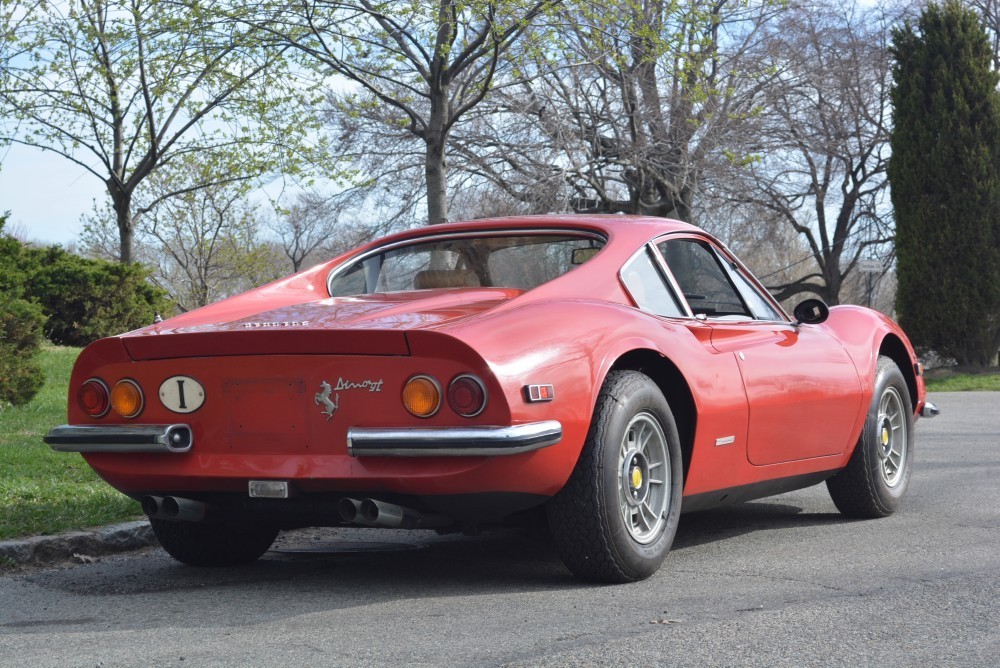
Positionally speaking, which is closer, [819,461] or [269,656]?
[269,656]

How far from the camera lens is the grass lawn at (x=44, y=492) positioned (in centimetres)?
552

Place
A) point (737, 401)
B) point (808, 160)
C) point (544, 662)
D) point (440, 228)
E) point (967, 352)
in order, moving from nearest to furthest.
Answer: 1. point (544, 662)
2. point (737, 401)
3. point (440, 228)
4. point (967, 352)
5. point (808, 160)

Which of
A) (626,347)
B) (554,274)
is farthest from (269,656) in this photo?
(554,274)

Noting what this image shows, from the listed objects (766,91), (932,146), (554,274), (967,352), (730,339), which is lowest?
(967,352)

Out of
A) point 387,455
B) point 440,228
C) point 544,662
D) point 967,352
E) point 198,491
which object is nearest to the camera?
point 544,662

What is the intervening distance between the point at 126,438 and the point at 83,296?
16.6m

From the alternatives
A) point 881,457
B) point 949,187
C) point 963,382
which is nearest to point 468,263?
point 881,457

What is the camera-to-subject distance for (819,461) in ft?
18.2

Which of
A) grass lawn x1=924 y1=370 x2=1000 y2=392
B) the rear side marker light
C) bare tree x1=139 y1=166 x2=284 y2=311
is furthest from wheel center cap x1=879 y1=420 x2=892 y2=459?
bare tree x1=139 y1=166 x2=284 y2=311

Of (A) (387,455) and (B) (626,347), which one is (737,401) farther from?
(A) (387,455)

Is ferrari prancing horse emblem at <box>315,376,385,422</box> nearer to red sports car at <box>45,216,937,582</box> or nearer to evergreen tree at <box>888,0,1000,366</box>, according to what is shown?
red sports car at <box>45,216,937,582</box>

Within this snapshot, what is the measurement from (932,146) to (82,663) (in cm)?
2150

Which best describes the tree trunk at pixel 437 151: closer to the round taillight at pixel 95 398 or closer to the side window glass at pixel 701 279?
the side window glass at pixel 701 279

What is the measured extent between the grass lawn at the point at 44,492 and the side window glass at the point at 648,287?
2763mm
